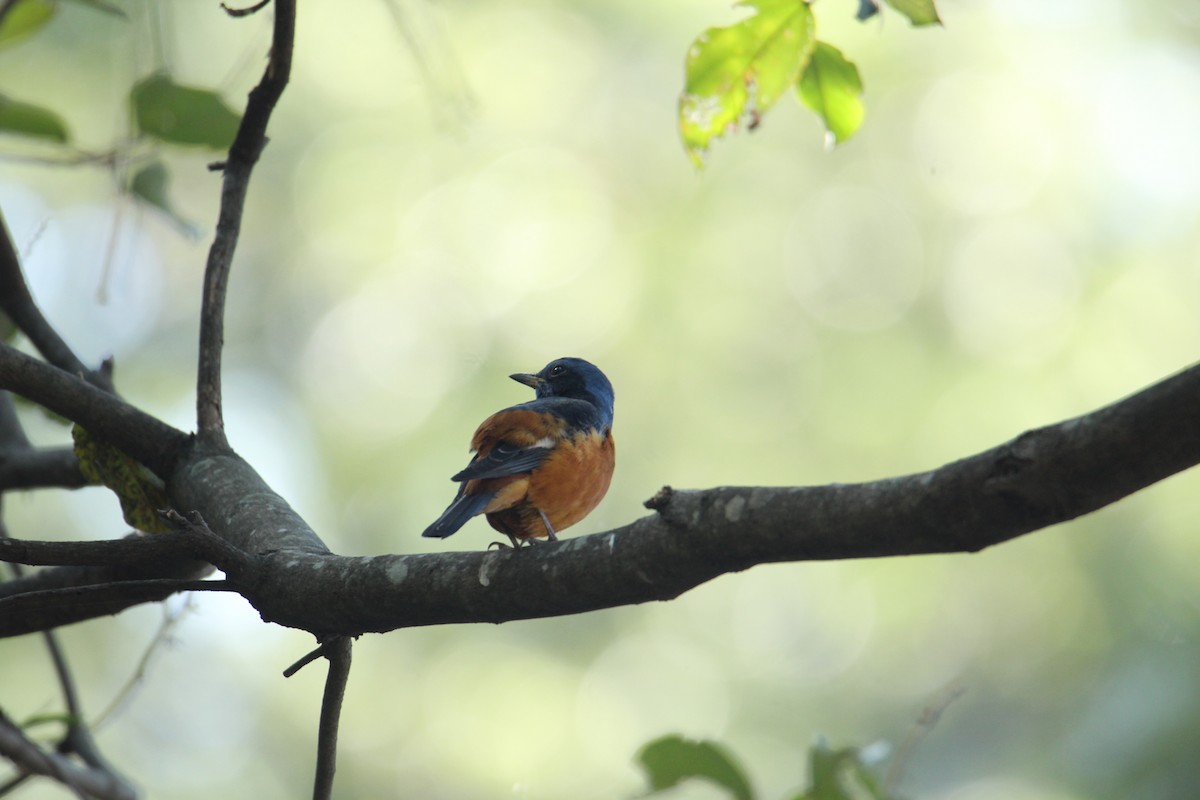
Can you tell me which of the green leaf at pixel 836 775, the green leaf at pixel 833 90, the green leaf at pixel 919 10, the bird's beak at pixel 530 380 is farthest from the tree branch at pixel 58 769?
the green leaf at pixel 919 10

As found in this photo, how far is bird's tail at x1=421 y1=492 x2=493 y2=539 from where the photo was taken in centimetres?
335

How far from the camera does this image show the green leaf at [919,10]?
8.55 ft

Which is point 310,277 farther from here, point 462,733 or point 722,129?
point 722,129

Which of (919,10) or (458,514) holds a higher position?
(919,10)

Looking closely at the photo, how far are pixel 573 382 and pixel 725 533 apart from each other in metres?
Answer: 3.41

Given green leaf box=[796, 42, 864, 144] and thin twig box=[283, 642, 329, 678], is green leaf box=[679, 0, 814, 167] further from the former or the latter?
thin twig box=[283, 642, 329, 678]

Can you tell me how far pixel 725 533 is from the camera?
6.17 ft

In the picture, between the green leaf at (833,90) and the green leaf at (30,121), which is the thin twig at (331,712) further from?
the green leaf at (30,121)

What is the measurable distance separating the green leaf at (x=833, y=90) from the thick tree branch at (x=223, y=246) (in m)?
1.50

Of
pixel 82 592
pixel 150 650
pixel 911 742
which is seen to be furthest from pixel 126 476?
pixel 911 742

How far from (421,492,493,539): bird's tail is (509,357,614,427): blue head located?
4.46 ft

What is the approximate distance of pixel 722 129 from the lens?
3.15 metres

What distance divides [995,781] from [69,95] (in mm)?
11396

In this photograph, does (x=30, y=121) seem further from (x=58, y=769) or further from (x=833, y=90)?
(x=833, y=90)
